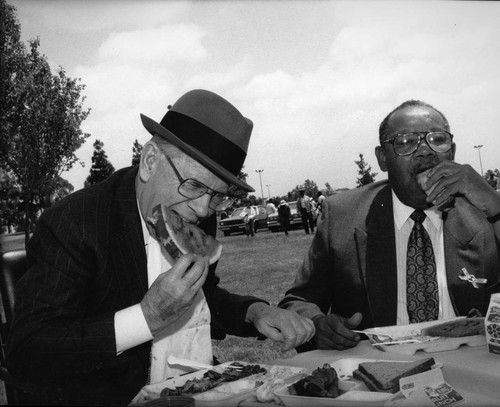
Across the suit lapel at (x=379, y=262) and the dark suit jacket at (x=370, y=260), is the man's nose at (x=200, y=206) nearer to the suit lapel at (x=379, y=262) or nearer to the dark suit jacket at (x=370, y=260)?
the dark suit jacket at (x=370, y=260)

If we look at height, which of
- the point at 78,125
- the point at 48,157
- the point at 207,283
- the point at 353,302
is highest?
the point at 78,125

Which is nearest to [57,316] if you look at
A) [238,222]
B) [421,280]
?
[421,280]

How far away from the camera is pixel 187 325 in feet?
7.38

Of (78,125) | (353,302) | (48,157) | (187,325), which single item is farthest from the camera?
(78,125)

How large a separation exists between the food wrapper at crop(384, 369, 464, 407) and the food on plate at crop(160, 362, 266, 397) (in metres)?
0.52

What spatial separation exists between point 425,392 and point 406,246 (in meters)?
1.53

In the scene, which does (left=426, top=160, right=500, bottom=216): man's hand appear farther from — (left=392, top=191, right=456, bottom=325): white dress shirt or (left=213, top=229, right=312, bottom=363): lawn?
(left=213, top=229, right=312, bottom=363): lawn

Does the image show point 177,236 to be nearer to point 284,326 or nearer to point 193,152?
point 193,152

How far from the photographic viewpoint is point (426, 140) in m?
2.81

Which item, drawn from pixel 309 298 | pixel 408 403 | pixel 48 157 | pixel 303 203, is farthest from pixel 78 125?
pixel 408 403

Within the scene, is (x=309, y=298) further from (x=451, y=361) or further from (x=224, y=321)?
(x=451, y=361)

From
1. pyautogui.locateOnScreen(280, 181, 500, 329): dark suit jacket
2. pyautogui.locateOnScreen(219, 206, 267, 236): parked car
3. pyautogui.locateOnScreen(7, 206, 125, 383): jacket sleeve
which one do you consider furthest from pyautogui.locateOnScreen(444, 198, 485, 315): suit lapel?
pyautogui.locateOnScreen(219, 206, 267, 236): parked car

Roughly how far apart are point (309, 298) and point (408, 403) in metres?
1.63

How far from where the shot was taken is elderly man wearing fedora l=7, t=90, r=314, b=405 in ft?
5.70
